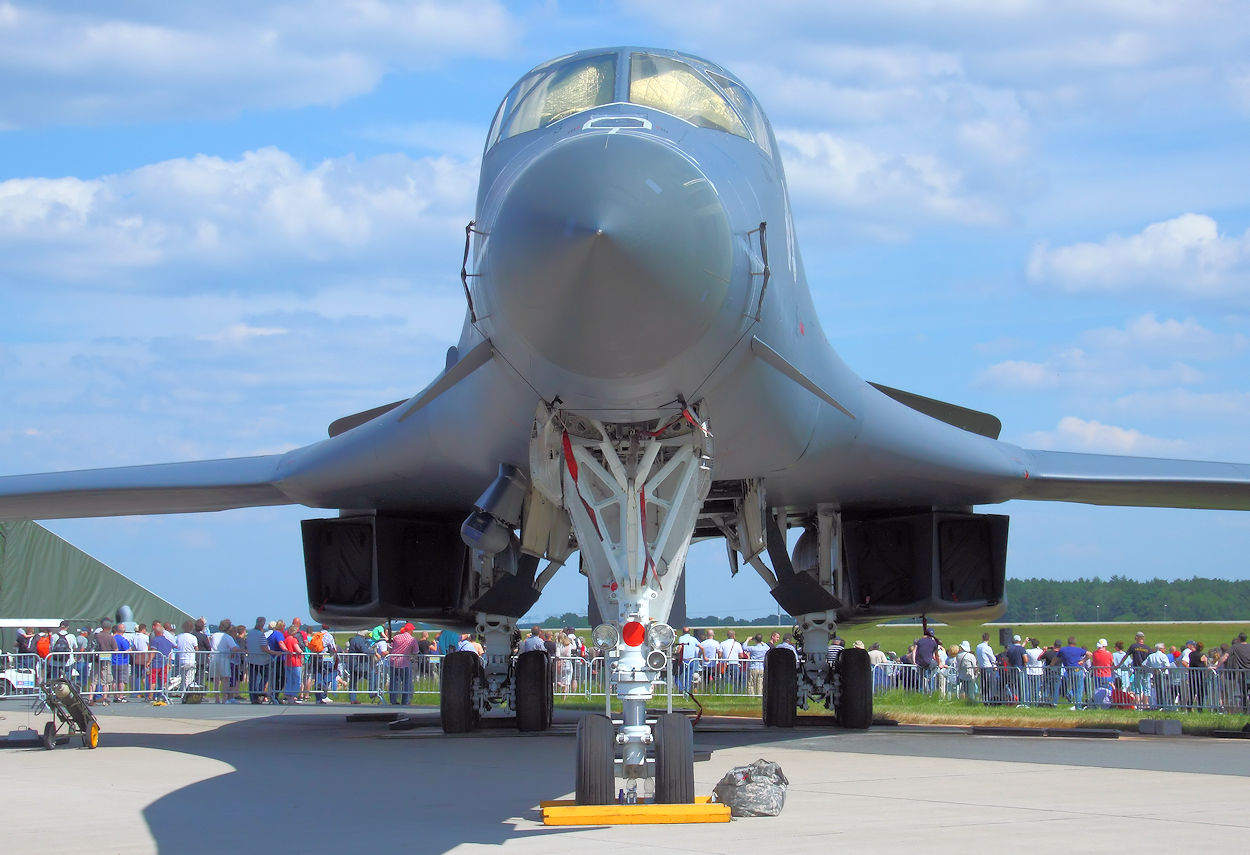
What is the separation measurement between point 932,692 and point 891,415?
9.83 m

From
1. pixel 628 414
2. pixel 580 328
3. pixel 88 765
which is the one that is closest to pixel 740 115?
pixel 628 414

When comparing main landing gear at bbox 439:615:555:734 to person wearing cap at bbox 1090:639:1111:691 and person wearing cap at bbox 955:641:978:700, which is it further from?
person wearing cap at bbox 1090:639:1111:691

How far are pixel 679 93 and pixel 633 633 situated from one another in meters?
2.78

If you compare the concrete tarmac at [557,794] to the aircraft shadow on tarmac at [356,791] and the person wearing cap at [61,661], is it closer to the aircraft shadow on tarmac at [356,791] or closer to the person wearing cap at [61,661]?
the aircraft shadow on tarmac at [356,791]

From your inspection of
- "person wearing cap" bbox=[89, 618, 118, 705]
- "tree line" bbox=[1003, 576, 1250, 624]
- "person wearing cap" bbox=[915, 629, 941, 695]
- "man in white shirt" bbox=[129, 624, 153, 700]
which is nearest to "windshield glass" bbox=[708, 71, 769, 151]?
"person wearing cap" bbox=[89, 618, 118, 705]

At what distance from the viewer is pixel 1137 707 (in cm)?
1705

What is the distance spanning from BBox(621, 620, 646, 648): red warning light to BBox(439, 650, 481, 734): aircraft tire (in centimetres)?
490

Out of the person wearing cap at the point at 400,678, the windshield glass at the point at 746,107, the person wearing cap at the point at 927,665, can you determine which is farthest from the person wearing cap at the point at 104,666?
the windshield glass at the point at 746,107

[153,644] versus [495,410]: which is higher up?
[495,410]

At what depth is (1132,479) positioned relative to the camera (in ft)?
36.0

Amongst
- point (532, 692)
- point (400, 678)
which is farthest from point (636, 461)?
point (400, 678)

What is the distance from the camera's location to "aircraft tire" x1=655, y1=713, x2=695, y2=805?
585 cm

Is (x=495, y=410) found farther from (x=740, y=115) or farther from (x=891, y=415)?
(x=891, y=415)

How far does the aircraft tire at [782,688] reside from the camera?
11.6m
